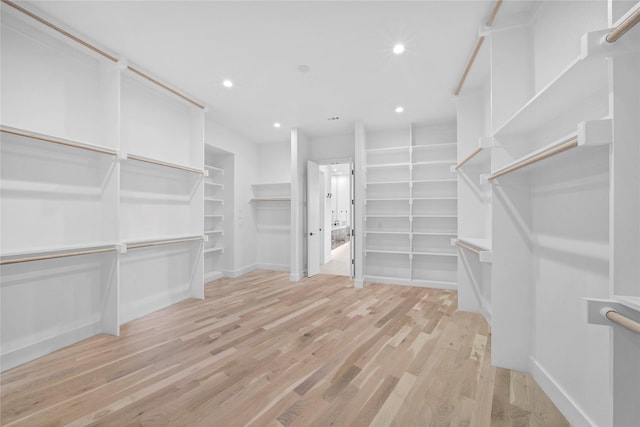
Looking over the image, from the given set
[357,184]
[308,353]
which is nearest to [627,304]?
[308,353]

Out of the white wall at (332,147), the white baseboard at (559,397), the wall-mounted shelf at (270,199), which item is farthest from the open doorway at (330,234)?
the white baseboard at (559,397)

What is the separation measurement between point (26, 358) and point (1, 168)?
5.49 ft

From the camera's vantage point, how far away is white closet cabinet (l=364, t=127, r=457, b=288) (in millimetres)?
4434

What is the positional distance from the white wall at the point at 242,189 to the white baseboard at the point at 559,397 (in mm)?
4711

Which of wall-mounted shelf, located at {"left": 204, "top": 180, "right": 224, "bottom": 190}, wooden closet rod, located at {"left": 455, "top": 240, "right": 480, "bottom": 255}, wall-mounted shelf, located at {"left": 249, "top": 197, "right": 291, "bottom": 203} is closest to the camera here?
wooden closet rod, located at {"left": 455, "top": 240, "right": 480, "bottom": 255}

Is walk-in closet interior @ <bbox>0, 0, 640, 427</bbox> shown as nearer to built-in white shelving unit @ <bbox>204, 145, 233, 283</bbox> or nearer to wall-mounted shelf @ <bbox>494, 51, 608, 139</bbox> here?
wall-mounted shelf @ <bbox>494, 51, 608, 139</bbox>

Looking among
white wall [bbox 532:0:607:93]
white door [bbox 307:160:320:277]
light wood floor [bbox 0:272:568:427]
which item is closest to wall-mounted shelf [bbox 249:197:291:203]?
white door [bbox 307:160:320:277]

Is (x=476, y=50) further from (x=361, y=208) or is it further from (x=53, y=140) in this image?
(x=53, y=140)

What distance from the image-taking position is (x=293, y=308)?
337cm

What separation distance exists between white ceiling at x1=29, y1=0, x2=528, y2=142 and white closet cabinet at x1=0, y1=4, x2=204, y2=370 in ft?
1.35

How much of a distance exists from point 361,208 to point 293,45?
2.82 metres

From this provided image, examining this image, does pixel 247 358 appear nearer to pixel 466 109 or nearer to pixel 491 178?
pixel 491 178

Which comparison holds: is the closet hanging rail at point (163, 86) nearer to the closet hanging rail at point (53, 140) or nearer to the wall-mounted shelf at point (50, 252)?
the closet hanging rail at point (53, 140)

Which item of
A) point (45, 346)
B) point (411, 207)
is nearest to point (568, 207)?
point (411, 207)
